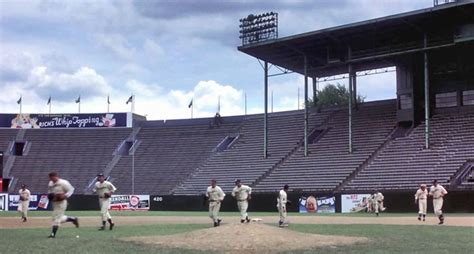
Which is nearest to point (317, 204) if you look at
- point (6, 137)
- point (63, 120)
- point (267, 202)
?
point (267, 202)

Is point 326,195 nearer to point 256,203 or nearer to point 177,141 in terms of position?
point 256,203

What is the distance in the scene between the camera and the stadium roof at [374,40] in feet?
155

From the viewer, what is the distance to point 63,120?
78.5 meters

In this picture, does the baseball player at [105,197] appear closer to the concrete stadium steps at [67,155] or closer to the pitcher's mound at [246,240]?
the pitcher's mound at [246,240]

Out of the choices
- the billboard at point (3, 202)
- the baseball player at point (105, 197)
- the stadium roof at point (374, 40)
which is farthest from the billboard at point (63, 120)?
the baseball player at point (105, 197)

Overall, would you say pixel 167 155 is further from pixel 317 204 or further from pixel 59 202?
pixel 59 202

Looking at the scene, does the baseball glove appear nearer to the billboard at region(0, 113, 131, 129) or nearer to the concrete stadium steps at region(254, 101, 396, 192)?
the concrete stadium steps at region(254, 101, 396, 192)

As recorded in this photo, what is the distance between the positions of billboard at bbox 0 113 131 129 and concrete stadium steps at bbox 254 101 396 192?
27.3m

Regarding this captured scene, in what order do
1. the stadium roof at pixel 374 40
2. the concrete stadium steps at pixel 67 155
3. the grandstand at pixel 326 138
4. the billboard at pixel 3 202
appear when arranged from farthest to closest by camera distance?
the concrete stadium steps at pixel 67 155
the billboard at pixel 3 202
the grandstand at pixel 326 138
the stadium roof at pixel 374 40

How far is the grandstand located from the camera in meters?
48.4

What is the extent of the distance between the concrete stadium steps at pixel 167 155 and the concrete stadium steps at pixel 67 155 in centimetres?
300

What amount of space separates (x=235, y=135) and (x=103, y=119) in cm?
1870

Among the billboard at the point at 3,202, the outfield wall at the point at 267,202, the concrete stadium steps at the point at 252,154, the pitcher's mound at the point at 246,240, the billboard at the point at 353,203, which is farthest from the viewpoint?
the billboard at the point at 3,202

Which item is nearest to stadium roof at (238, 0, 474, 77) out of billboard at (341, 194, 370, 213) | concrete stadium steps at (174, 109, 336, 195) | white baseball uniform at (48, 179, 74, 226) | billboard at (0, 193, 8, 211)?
concrete stadium steps at (174, 109, 336, 195)
